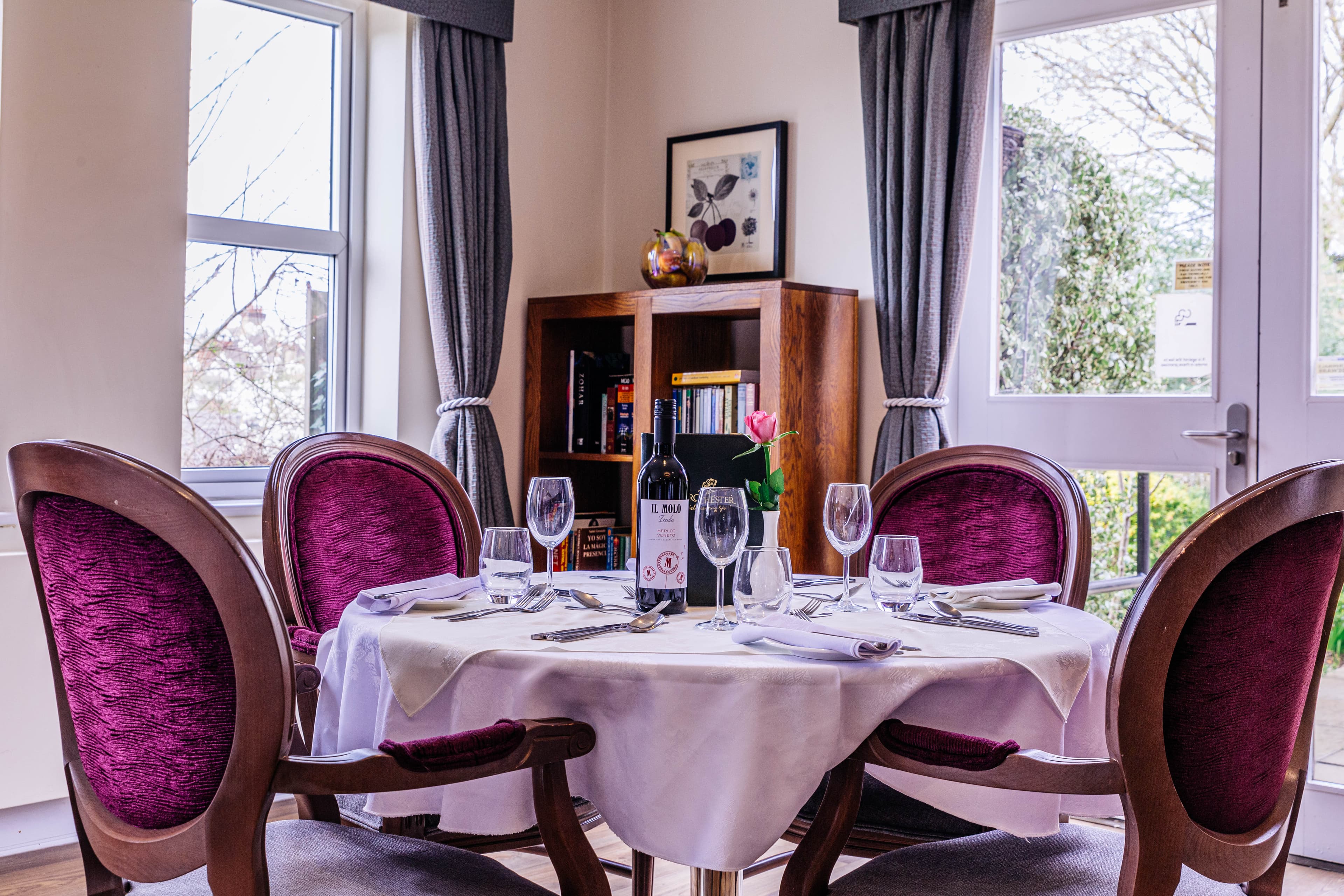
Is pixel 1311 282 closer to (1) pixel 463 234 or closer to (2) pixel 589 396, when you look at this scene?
(2) pixel 589 396

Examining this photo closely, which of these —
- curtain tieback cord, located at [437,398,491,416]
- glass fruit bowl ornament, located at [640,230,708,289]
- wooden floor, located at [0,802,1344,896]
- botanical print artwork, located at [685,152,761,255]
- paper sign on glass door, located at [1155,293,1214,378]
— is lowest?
wooden floor, located at [0,802,1344,896]

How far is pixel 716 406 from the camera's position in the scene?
3.43 meters

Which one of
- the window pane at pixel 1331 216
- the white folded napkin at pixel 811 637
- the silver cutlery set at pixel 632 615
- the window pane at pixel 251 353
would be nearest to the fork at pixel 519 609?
the silver cutlery set at pixel 632 615

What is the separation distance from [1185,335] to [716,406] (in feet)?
4.27

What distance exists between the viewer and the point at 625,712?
1340 millimetres

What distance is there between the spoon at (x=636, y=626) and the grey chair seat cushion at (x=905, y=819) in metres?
0.38

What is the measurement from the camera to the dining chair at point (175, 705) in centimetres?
115

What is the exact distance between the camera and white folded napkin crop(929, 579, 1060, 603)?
5.75 feet

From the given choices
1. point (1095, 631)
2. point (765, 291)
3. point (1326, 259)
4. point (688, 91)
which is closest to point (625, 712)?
point (1095, 631)

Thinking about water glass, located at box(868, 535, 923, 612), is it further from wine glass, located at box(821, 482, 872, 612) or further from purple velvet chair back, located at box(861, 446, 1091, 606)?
purple velvet chair back, located at box(861, 446, 1091, 606)

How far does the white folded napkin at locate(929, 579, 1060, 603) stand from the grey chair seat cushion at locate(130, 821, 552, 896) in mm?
783

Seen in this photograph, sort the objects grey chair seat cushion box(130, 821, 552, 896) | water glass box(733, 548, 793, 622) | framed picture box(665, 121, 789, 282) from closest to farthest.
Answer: grey chair seat cushion box(130, 821, 552, 896) → water glass box(733, 548, 793, 622) → framed picture box(665, 121, 789, 282)

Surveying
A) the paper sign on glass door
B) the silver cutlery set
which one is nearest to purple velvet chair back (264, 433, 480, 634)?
the silver cutlery set

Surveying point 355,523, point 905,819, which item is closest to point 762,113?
point 355,523
